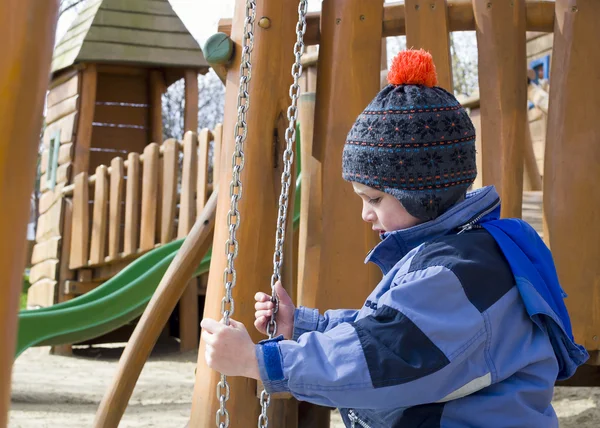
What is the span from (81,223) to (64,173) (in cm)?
135

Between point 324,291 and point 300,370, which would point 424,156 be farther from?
point 324,291

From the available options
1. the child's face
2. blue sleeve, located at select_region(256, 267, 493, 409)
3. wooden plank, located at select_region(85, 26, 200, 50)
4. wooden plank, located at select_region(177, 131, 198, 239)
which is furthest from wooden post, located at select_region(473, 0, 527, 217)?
wooden plank, located at select_region(85, 26, 200, 50)

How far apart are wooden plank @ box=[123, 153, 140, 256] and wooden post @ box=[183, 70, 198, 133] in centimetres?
244

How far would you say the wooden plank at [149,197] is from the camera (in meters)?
7.53

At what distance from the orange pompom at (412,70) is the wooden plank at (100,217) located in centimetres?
653

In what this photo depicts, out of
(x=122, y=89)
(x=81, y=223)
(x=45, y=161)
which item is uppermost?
(x=122, y=89)

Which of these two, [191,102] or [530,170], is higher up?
[191,102]

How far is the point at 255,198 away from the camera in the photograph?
105 inches

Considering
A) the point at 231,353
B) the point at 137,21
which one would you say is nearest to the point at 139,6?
the point at 137,21

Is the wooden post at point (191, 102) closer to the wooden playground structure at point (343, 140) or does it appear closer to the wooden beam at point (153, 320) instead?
the wooden beam at point (153, 320)

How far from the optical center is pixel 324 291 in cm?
292

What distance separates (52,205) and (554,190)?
7396mm

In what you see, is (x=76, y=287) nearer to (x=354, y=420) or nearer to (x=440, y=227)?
(x=354, y=420)

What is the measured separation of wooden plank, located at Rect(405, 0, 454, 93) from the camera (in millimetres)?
2980
